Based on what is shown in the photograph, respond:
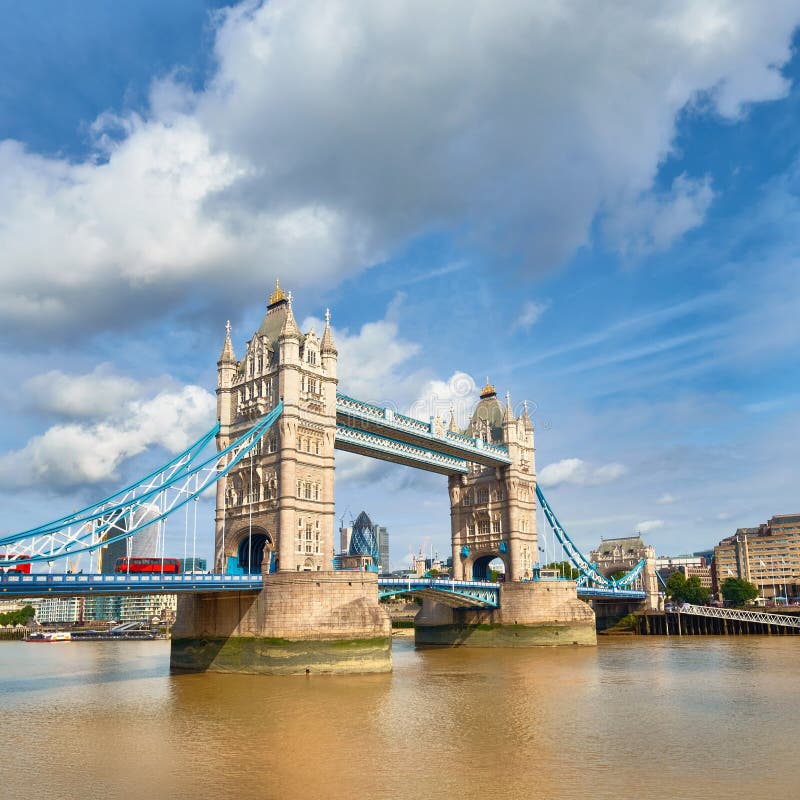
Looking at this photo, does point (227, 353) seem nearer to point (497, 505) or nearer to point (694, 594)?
point (497, 505)

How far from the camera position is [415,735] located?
26656mm

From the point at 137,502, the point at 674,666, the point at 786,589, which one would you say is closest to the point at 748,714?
the point at 674,666

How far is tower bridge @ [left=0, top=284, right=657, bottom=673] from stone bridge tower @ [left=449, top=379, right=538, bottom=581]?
16 centimetres

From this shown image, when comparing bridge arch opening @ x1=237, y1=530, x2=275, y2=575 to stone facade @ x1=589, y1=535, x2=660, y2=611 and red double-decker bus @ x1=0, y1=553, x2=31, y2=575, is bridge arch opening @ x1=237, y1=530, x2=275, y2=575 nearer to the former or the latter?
red double-decker bus @ x1=0, y1=553, x2=31, y2=575

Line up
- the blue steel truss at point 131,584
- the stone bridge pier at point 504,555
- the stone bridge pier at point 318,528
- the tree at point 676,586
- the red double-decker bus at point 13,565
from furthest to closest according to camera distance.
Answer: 1. the tree at point 676,586
2. the stone bridge pier at point 504,555
3. the stone bridge pier at point 318,528
4. the blue steel truss at point 131,584
5. the red double-decker bus at point 13,565

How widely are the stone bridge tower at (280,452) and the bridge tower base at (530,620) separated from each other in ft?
72.9

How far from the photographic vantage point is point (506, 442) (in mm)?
78312

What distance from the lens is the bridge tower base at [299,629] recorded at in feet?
144

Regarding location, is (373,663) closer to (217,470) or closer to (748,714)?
(217,470)

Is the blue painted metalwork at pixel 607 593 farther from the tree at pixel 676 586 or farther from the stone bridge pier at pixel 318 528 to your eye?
the tree at pixel 676 586

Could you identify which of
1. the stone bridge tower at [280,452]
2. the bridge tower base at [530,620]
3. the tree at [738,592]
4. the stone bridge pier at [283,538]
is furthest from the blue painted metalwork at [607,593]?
the stone bridge pier at [283,538]

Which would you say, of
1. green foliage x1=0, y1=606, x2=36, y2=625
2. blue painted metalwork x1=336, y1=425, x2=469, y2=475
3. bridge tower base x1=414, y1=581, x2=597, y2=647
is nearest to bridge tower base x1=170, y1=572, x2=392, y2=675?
blue painted metalwork x1=336, y1=425, x2=469, y2=475

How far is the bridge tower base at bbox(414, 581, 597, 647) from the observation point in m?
66.9

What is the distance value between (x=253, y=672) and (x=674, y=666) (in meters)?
26.0
